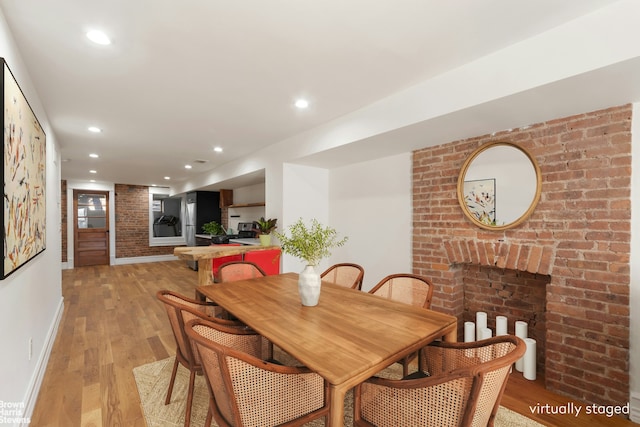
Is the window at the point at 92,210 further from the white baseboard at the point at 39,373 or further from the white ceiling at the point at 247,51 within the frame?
the white ceiling at the point at 247,51

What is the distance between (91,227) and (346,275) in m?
8.20

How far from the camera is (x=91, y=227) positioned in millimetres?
7969

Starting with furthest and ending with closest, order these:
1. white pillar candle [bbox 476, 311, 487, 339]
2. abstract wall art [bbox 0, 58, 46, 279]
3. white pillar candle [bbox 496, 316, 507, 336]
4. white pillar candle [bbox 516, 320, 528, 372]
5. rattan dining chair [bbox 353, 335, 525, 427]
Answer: white pillar candle [bbox 476, 311, 487, 339] < white pillar candle [bbox 496, 316, 507, 336] < white pillar candle [bbox 516, 320, 528, 372] < abstract wall art [bbox 0, 58, 46, 279] < rattan dining chair [bbox 353, 335, 525, 427]

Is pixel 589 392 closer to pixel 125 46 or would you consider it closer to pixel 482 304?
pixel 482 304

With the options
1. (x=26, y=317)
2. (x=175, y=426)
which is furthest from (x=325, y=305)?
(x=26, y=317)

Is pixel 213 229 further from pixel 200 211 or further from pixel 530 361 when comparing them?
pixel 530 361

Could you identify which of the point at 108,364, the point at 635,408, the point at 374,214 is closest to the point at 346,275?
the point at 374,214

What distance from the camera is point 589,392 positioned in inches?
82.2

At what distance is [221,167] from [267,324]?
4.79 m

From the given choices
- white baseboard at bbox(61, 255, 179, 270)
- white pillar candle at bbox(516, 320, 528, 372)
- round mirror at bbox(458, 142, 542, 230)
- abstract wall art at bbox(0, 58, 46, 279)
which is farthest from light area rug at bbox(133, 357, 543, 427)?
white baseboard at bbox(61, 255, 179, 270)

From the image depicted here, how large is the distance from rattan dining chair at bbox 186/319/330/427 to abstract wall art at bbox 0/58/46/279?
3.64ft

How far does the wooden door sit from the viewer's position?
7.76 m

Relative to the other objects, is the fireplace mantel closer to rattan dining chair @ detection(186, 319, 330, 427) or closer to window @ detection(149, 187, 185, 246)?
rattan dining chair @ detection(186, 319, 330, 427)

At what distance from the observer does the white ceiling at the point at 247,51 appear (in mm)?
1520
